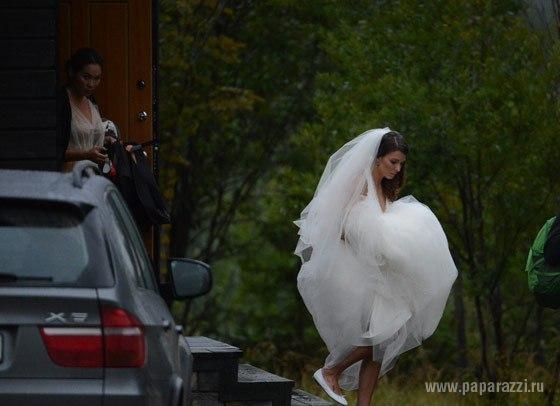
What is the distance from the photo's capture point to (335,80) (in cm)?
1600

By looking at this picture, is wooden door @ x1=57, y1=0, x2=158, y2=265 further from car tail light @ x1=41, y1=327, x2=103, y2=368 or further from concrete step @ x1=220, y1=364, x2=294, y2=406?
car tail light @ x1=41, y1=327, x2=103, y2=368

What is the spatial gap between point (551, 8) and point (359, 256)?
5.40 meters

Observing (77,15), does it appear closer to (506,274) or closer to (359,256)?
(359,256)

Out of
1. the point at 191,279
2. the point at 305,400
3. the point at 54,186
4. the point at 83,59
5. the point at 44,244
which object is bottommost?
the point at 305,400

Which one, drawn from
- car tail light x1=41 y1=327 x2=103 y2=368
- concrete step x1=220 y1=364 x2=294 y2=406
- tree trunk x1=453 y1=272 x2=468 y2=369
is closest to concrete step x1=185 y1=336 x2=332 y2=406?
concrete step x1=220 y1=364 x2=294 y2=406

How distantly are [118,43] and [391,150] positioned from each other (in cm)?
296

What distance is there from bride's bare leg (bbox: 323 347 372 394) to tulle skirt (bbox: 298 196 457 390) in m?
0.04

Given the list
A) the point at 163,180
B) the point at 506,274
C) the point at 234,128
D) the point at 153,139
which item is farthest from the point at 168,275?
the point at 234,128

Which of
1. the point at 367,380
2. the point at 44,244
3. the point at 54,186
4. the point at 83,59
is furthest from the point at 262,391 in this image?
the point at 44,244

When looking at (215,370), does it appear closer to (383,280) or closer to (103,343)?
(383,280)

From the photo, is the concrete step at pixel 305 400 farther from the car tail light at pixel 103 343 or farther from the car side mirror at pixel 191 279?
the car tail light at pixel 103 343

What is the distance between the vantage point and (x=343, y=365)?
34.8 feet

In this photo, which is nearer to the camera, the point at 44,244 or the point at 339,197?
the point at 44,244

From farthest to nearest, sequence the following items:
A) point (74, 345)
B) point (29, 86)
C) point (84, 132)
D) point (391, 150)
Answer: point (29, 86) → point (84, 132) → point (391, 150) → point (74, 345)
